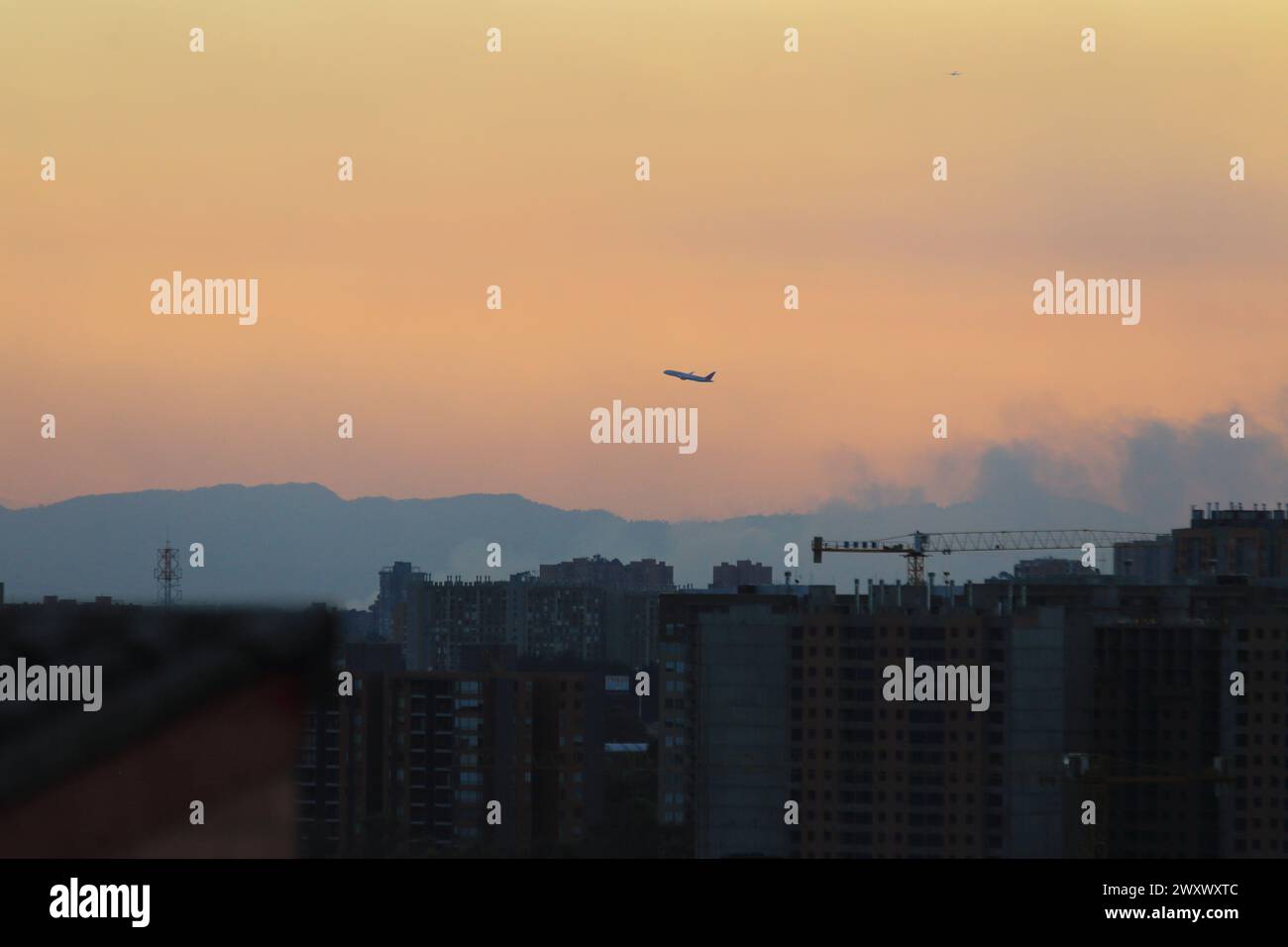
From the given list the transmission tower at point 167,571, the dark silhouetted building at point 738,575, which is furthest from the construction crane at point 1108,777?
the dark silhouetted building at point 738,575

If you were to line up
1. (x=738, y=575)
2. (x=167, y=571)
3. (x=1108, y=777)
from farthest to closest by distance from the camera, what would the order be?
1. (x=738, y=575)
2. (x=1108, y=777)
3. (x=167, y=571)

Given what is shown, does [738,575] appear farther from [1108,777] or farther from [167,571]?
[167,571]

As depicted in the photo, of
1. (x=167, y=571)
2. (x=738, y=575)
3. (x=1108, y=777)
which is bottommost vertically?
(x=1108, y=777)

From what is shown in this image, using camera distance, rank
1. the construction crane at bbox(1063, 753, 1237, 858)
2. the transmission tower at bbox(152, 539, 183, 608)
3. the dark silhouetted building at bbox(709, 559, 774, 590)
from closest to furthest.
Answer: the transmission tower at bbox(152, 539, 183, 608)
the construction crane at bbox(1063, 753, 1237, 858)
the dark silhouetted building at bbox(709, 559, 774, 590)

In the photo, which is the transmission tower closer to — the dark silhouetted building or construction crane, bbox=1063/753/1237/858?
construction crane, bbox=1063/753/1237/858

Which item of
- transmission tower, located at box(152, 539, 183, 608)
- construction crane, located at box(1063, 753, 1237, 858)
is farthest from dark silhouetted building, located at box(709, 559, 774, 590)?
transmission tower, located at box(152, 539, 183, 608)

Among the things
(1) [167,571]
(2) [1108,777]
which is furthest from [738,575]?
(1) [167,571]

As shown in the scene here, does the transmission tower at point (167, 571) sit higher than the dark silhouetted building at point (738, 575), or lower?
lower

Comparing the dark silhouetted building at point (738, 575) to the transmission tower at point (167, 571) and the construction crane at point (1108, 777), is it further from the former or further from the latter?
the transmission tower at point (167, 571)

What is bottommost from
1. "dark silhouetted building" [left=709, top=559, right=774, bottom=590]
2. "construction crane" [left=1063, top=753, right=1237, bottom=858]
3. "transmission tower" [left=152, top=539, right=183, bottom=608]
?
"construction crane" [left=1063, top=753, right=1237, bottom=858]

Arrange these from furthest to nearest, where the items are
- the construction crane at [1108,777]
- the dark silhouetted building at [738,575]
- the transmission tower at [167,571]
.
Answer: the dark silhouetted building at [738,575] < the construction crane at [1108,777] < the transmission tower at [167,571]
